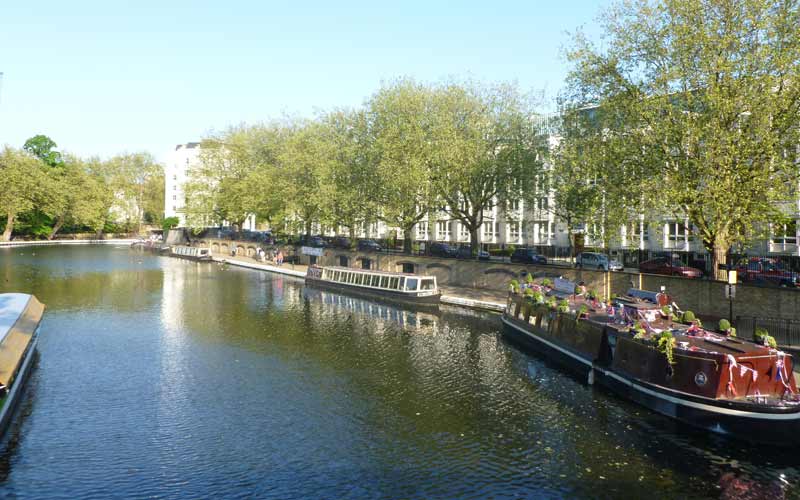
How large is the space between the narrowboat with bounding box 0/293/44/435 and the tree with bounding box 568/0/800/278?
2988cm

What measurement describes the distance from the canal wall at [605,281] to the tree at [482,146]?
10.7 ft

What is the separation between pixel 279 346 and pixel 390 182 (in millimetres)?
24550

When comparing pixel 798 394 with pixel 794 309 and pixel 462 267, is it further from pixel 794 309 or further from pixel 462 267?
pixel 462 267

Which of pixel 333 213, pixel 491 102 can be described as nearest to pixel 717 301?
pixel 491 102

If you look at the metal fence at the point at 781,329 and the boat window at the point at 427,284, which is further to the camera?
the boat window at the point at 427,284

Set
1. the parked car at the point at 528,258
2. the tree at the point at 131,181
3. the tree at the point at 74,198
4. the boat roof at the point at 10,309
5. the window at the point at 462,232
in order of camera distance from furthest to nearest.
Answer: the tree at the point at 131,181 < the tree at the point at 74,198 < the window at the point at 462,232 < the parked car at the point at 528,258 < the boat roof at the point at 10,309

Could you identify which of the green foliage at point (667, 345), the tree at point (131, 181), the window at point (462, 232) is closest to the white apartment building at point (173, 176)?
the tree at point (131, 181)

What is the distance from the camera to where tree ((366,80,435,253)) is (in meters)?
52.2

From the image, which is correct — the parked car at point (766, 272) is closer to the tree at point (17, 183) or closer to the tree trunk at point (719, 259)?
the tree trunk at point (719, 259)

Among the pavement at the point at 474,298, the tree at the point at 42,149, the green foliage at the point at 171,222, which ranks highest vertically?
the tree at the point at 42,149

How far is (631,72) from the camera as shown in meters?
35.1

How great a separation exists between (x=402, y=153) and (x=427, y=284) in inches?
520

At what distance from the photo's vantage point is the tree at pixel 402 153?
52.2 metres

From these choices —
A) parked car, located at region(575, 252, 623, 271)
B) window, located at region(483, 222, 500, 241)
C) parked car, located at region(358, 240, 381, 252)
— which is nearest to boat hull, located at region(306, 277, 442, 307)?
parked car, located at region(358, 240, 381, 252)
